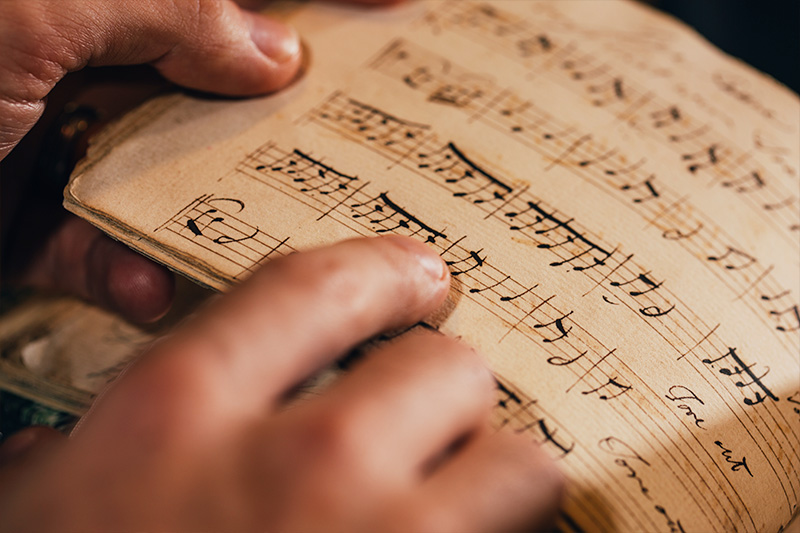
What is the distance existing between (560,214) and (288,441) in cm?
28

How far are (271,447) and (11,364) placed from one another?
431 millimetres

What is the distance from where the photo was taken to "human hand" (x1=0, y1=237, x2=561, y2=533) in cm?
27

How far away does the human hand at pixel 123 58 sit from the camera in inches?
17.3

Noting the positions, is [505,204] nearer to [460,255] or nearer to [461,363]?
[460,255]

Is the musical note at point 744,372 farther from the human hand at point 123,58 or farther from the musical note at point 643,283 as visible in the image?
the human hand at point 123,58

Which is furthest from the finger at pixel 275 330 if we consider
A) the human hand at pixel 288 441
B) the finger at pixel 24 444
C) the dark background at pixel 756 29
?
the dark background at pixel 756 29

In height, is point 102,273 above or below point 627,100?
below

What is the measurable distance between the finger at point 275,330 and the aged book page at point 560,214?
3.5 inches

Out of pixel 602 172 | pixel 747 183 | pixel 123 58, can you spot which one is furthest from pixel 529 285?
pixel 123 58

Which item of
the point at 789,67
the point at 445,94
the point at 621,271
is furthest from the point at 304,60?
the point at 789,67

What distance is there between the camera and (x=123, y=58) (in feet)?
1.63

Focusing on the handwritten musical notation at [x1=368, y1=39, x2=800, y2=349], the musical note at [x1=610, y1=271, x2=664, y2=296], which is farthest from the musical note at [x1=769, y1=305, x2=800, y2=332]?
the musical note at [x1=610, y1=271, x2=664, y2=296]

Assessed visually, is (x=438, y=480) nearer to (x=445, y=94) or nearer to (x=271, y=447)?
(x=271, y=447)

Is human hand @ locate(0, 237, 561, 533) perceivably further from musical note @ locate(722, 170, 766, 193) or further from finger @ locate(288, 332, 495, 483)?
musical note @ locate(722, 170, 766, 193)
